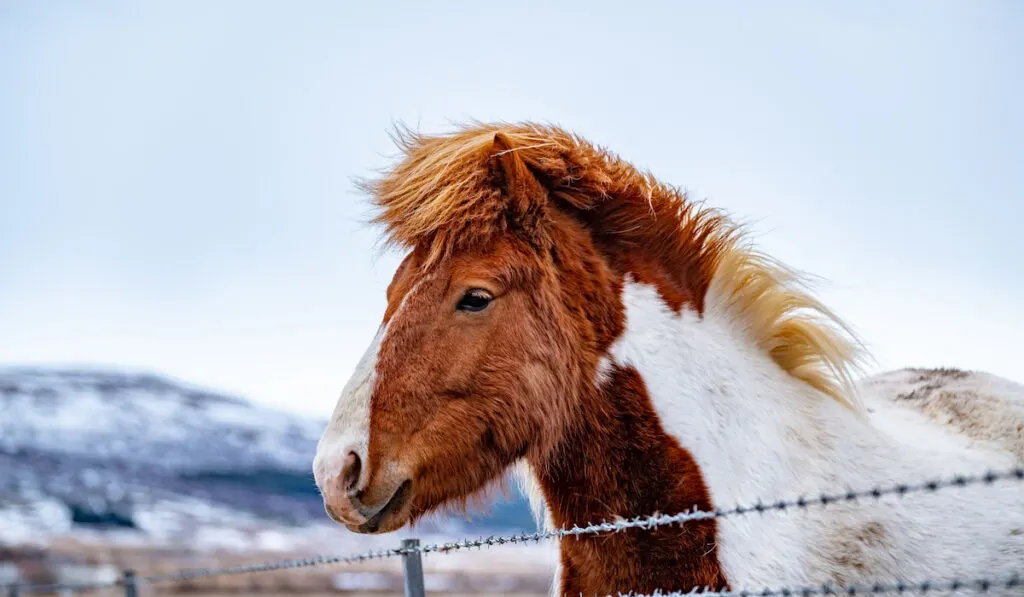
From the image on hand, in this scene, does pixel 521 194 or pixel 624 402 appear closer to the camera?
pixel 624 402

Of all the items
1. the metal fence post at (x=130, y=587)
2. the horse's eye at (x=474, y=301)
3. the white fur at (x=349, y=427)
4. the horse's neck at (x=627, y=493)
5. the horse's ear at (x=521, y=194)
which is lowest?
the metal fence post at (x=130, y=587)

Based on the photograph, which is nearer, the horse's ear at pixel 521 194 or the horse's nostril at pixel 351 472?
the horse's nostril at pixel 351 472

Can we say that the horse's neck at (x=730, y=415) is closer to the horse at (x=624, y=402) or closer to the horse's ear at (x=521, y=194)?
the horse at (x=624, y=402)

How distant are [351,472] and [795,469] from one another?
1.28m

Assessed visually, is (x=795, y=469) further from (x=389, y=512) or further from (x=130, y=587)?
(x=130, y=587)

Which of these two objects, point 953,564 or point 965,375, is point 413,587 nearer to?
point 953,564

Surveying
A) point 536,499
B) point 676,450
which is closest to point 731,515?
point 676,450

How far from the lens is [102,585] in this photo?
15.6 feet

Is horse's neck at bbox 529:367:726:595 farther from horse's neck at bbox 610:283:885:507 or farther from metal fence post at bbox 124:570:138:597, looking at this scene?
metal fence post at bbox 124:570:138:597

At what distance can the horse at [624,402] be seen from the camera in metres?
2.18

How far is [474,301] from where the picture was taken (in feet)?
7.72

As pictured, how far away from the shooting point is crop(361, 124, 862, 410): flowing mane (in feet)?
8.08

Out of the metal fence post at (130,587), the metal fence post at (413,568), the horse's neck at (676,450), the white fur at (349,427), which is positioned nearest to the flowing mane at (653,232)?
the horse's neck at (676,450)

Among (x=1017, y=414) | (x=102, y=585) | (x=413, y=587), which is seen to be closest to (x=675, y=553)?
(x=413, y=587)
